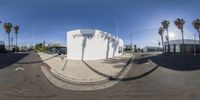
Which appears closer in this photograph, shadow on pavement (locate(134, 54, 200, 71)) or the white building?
shadow on pavement (locate(134, 54, 200, 71))

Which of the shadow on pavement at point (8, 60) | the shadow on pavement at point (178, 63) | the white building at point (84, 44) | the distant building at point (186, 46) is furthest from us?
the distant building at point (186, 46)

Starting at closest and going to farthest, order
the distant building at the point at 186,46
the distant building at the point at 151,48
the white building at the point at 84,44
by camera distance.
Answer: the white building at the point at 84,44, the distant building at the point at 186,46, the distant building at the point at 151,48

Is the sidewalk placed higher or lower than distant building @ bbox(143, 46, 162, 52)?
lower

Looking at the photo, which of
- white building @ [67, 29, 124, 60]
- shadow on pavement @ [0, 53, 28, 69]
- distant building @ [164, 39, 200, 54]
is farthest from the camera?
distant building @ [164, 39, 200, 54]

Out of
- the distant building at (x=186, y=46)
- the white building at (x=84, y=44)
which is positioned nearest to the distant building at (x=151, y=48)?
the distant building at (x=186, y=46)

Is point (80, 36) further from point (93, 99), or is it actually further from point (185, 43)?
point (185, 43)

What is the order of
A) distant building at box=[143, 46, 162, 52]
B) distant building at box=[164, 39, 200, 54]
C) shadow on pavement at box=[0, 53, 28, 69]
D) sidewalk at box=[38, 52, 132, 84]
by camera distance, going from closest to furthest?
sidewalk at box=[38, 52, 132, 84]
shadow on pavement at box=[0, 53, 28, 69]
distant building at box=[164, 39, 200, 54]
distant building at box=[143, 46, 162, 52]

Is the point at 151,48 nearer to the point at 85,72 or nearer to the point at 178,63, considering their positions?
the point at 178,63

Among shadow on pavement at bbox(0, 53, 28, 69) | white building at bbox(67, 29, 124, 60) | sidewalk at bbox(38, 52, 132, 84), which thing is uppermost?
white building at bbox(67, 29, 124, 60)

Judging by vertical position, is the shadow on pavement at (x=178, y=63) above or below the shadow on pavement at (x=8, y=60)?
below

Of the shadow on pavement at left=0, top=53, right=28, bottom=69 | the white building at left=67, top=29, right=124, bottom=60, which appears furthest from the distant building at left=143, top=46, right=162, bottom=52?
the shadow on pavement at left=0, top=53, right=28, bottom=69

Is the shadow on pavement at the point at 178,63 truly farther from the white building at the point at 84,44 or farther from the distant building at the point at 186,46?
the distant building at the point at 186,46

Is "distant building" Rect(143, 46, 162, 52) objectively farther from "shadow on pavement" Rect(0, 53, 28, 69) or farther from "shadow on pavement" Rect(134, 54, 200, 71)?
"shadow on pavement" Rect(0, 53, 28, 69)

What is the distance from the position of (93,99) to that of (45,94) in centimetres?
219
